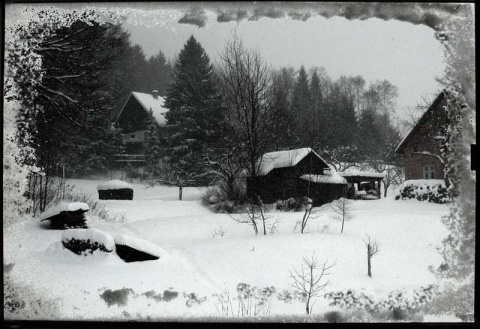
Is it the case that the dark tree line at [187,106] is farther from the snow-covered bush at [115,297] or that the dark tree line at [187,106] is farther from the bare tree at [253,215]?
the snow-covered bush at [115,297]

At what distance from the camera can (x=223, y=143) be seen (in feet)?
17.9

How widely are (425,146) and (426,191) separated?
0.57 metres

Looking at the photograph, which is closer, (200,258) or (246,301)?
(246,301)

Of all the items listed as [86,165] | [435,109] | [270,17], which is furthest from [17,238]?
[435,109]

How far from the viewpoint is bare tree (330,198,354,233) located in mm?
5493

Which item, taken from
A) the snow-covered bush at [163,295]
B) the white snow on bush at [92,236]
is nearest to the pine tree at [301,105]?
the snow-covered bush at [163,295]

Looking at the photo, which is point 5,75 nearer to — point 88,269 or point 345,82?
point 88,269

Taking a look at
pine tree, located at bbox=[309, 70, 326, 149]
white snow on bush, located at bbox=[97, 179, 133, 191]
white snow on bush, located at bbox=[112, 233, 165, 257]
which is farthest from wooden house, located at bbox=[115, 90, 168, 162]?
pine tree, located at bbox=[309, 70, 326, 149]

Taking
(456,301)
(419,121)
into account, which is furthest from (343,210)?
(456,301)

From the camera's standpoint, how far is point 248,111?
5656mm

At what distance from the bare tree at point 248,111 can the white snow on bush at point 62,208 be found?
2274 millimetres

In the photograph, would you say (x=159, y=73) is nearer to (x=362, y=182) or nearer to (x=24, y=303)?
(x=24, y=303)

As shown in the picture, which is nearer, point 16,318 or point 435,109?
point 16,318

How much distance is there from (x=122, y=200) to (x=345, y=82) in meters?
3.60
